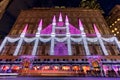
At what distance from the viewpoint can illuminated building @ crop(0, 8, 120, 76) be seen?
30.8 meters

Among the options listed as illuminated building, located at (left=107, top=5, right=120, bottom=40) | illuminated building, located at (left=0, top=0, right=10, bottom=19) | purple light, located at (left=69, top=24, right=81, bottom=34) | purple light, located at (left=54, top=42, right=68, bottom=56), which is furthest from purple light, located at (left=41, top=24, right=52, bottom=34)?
illuminated building, located at (left=107, top=5, right=120, bottom=40)

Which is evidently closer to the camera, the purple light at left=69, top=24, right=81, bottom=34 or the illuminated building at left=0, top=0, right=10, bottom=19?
the purple light at left=69, top=24, right=81, bottom=34

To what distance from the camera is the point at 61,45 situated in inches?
1538

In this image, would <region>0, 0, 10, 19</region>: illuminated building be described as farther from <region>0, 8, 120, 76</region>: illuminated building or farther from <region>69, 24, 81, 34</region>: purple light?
<region>69, 24, 81, 34</region>: purple light

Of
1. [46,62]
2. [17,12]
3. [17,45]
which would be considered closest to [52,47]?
[46,62]

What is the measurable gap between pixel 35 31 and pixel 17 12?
18.6m

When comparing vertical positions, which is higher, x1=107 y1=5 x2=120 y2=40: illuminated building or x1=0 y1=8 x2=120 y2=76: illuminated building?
x1=0 y1=8 x2=120 y2=76: illuminated building

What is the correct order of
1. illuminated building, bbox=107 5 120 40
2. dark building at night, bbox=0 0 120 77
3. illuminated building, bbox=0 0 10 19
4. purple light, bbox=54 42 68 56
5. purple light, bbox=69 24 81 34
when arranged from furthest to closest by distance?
illuminated building, bbox=107 5 120 40, illuminated building, bbox=0 0 10 19, purple light, bbox=69 24 81 34, purple light, bbox=54 42 68 56, dark building at night, bbox=0 0 120 77

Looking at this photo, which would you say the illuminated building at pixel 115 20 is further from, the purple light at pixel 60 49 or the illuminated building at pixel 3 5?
the illuminated building at pixel 3 5

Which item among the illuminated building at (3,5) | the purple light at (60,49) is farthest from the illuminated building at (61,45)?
the illuminated building at (3,5)

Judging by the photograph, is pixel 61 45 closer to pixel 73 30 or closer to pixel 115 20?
pixel 73 30

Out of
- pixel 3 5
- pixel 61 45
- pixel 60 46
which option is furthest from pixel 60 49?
pixel 3 5

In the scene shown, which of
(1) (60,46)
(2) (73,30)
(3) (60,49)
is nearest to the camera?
(3) (60,49)

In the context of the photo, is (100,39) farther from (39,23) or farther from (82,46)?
(39,23)
